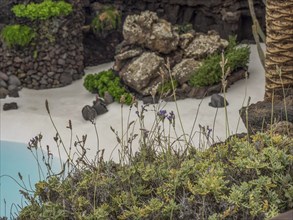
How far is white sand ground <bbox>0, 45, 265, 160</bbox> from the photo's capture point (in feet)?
26.3

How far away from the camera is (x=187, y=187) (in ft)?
9.73

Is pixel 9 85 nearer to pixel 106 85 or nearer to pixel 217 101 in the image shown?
pixel 106 85

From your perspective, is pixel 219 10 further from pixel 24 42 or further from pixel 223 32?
pixel 24 42

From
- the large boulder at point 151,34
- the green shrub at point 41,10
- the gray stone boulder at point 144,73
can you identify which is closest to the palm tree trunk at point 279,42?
the gray stone boulder at point 144,73

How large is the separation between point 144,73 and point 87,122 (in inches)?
54.4

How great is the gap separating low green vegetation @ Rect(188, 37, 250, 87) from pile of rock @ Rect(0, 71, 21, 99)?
3.29 meters

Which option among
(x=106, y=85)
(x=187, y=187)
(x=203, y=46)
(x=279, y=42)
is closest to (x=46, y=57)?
(x=106, y=85)

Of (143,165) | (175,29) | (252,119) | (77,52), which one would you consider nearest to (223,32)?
(175,29)

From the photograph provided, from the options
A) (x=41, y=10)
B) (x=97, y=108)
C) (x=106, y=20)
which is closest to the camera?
(x=97, y=108)

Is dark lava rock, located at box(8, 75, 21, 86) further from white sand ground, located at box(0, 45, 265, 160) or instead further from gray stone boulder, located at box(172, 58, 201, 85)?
gray stone boulder, located at box(172, 58, 201, 85)

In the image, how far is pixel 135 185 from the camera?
312 cm

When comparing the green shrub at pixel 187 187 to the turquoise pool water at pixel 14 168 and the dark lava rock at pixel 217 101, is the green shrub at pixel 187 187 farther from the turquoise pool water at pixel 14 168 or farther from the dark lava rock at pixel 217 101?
the dark lava rock at pixel 217 101

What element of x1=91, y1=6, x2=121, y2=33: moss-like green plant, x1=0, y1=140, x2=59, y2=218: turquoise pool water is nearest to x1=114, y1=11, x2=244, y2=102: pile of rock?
x1=91, y1=6, x2=121, y2=33: moss-like green plant

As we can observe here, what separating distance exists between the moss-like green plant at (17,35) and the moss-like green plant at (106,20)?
4.93ft
